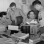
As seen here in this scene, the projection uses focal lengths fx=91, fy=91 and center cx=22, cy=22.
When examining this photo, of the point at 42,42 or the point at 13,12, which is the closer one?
the point at 42,42

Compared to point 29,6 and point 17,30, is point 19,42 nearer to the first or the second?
point 17,30

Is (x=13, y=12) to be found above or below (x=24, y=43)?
above

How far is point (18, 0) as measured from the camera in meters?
3.30

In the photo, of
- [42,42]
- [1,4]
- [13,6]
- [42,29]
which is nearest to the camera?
[42,42]

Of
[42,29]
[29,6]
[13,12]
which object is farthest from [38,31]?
[29,6]

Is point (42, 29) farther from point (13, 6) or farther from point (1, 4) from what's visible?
point (1, 4)

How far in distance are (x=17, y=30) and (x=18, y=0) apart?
2.51 metres

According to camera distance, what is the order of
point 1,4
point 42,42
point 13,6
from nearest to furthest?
point 42,42, point 13,6, point 1,4

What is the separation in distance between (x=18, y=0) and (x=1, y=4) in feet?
2.06

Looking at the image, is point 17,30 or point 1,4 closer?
point 17,30

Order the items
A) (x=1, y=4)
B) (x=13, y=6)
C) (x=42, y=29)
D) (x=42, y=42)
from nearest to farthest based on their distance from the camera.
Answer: (x=42, y=42)
(x=42, y=29)
(x=13, y=6)
(x=1, y=4)

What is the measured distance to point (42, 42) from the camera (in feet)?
2.35

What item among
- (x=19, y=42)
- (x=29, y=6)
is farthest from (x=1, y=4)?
(x=19, y=42)

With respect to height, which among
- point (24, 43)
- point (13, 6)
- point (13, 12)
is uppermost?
point (13, 6)
